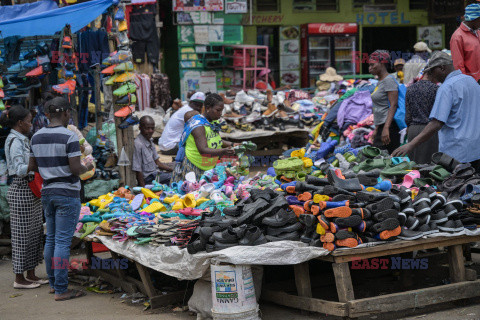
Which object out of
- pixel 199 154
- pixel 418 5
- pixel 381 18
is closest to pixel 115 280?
pixel 199 154

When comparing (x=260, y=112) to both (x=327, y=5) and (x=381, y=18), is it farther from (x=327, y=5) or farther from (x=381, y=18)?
(x=381, y=18)

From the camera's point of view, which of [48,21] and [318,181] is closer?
[318,181]

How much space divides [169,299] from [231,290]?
1070 millimetres

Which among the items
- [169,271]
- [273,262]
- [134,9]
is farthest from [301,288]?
[134,9]

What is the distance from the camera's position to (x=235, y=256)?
14.7 feet

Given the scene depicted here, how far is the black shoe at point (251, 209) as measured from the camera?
483 cm

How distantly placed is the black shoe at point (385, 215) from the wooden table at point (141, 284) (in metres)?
1.74

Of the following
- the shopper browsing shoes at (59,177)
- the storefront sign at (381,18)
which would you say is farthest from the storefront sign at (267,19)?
the shopper browsing shoes at (59,177)

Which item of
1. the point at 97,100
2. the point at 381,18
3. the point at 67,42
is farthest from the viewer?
the point at 381,18

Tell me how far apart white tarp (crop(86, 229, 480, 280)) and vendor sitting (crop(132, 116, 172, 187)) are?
293cm

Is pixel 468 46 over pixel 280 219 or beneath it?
over

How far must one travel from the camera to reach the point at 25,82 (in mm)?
8406

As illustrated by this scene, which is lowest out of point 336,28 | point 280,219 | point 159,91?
point 280,219

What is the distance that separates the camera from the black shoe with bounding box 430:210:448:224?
4863 millimetres
